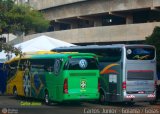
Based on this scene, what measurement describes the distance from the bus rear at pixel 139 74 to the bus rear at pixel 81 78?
5.58ft

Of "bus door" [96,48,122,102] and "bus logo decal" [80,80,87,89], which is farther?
"bus door" [96,48,122,102]

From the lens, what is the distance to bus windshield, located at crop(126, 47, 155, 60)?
25.5 metres

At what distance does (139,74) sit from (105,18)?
96.4 ft

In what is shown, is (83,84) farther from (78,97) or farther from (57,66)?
(57,66)

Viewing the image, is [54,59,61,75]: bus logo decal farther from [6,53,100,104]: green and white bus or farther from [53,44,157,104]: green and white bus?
[53,44,157,104]: green and white bus

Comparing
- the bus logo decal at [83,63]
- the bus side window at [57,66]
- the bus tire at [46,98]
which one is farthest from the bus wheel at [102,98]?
the bus side window at [57,66]

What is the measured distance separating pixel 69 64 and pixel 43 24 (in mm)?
34450

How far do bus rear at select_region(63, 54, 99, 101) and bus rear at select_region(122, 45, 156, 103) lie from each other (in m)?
1.70

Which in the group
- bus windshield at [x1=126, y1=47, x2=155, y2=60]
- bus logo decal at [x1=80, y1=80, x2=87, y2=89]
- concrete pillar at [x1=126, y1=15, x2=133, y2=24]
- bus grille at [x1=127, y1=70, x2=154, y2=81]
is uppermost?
concrete pillar at [x1=126, y1=15, x2=133, y2=24]

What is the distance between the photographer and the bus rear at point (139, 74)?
25500 millimetres

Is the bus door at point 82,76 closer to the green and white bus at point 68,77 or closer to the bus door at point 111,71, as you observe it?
the green and white bus at point 68,77

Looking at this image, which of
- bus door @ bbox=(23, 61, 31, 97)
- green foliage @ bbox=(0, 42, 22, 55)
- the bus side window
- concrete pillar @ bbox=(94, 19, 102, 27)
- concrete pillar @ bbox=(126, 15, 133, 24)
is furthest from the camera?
concrete pillar @ bbox=(94, 19, 102, 27)

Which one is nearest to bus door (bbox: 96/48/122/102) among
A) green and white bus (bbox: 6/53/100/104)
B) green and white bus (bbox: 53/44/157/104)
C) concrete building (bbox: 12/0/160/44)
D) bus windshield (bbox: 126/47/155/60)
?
green and white bus (bbox: 53/44/157/104)

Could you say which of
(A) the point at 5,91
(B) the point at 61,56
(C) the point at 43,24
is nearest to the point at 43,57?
(B) the point at 61,56
